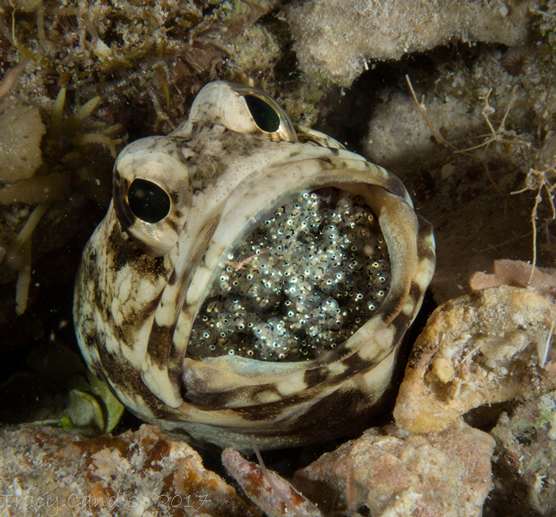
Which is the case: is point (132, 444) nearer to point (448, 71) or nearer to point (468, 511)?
point (468, 511)

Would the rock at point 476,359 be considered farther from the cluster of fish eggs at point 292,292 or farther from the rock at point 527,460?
the cluster of fish eggs at point 292,292

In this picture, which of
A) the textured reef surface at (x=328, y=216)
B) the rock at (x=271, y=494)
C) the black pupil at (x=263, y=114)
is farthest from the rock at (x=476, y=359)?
the black pupil at (x=263, y=114)

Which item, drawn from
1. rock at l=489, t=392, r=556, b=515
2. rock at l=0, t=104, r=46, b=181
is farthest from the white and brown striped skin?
rock at l=0, t=104, r=46, b=181

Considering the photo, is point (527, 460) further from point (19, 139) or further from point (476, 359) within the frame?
point (19, 139)

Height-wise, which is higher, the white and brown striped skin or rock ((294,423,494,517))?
the white and brown striped skin

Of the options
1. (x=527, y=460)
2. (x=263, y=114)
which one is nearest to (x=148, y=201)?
(x=263, y=114)

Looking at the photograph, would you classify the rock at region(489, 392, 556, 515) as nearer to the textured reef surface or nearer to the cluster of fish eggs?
the textured reef surface

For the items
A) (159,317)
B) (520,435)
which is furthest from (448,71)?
(159,317)
